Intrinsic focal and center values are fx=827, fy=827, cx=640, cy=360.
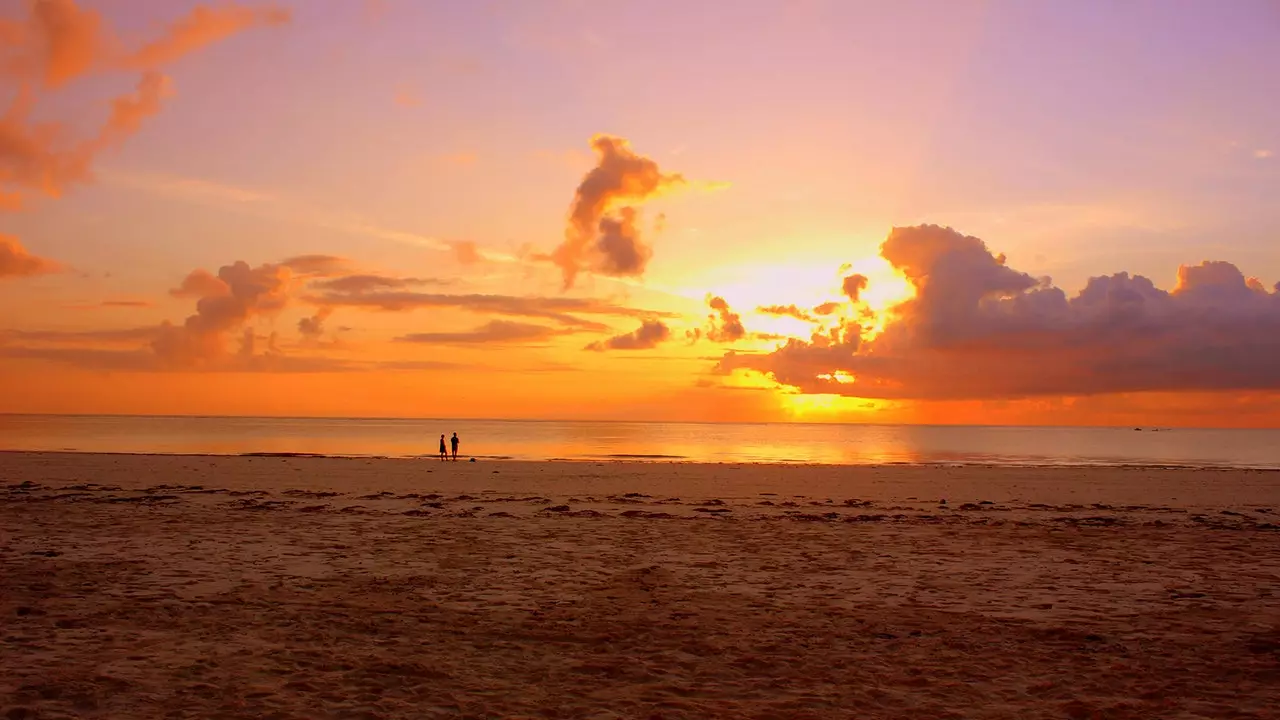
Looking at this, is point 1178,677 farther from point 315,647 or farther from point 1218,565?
point 315,647

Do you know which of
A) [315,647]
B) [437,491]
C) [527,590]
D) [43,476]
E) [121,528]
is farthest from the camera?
[43,476]

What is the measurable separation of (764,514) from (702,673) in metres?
14.9

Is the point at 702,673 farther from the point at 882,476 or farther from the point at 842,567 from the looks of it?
the point at 882,476

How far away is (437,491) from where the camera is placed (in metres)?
30.3

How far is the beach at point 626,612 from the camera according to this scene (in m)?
8.08

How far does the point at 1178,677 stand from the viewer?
29.0 ft

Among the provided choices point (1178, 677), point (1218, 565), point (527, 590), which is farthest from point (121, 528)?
point (1218, 565)

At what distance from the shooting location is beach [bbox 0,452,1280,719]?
8078 millimetres

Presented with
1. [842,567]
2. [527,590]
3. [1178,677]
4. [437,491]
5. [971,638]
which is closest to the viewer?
[1178,677]

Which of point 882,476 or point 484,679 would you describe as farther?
point 882,476

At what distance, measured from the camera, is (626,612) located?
1152 centimetres

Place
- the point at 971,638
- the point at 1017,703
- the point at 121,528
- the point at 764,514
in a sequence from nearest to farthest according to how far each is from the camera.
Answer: the point at 1017,703
the point at 971,638
the point at 121,528
the point at 764,514

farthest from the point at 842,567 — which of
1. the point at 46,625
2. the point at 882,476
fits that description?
the point at 882,476

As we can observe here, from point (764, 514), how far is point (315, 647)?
1578cm
